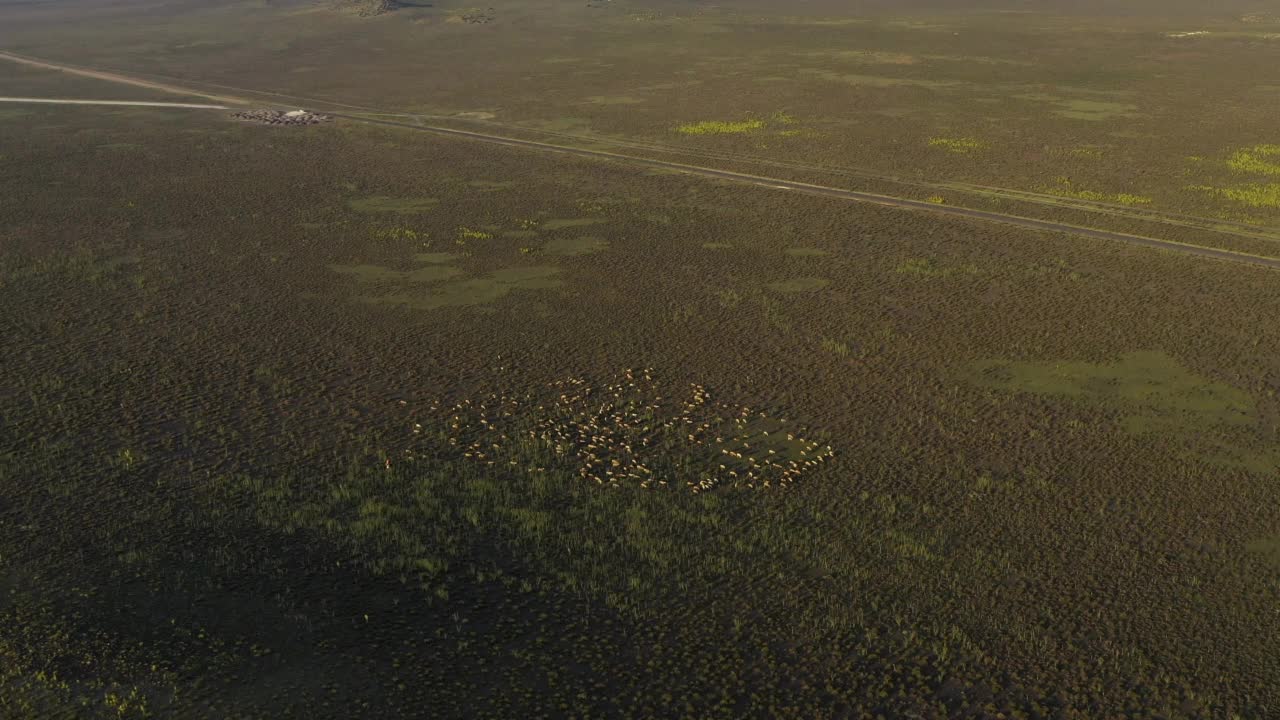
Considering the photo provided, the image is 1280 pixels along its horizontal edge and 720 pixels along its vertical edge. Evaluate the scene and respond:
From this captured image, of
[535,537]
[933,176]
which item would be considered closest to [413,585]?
[535,537]

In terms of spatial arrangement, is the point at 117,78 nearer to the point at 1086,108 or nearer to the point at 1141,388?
the point at 1086,108

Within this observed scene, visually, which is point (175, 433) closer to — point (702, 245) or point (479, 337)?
point (479, 337)

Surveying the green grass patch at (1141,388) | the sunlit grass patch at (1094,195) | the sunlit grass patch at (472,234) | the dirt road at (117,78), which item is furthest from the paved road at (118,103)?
the green grass patch at (1141,388)

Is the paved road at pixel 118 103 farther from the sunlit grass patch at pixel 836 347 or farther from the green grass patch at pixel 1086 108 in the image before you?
the sunlit grass patch at pixel 836 347

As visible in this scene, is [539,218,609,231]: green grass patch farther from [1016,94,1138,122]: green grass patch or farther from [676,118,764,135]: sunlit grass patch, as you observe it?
[1016,94,1138,122]: green grass patch

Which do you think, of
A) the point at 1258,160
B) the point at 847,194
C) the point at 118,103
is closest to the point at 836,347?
the point at 847,194

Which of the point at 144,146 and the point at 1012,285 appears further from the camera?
the point at 144,146

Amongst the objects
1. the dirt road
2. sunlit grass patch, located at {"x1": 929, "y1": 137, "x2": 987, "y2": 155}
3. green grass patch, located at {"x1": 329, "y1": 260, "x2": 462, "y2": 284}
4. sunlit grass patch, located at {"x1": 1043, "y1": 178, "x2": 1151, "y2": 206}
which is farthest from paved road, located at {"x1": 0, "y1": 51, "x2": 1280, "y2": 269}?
green grass patch, located at {"x1": 329, "y1": 260, "x2": 462, "y2": 284}

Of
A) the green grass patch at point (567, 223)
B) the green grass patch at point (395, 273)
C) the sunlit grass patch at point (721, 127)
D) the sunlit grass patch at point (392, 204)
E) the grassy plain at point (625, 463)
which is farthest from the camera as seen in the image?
the sunlit grass patch at point (721, 127)
